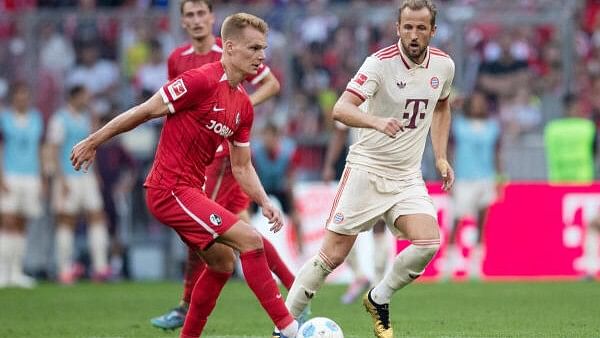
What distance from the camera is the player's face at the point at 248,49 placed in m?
8.24

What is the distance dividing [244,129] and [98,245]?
31.8 feet

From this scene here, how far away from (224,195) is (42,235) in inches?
368

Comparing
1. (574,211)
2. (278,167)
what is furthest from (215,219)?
(574,211)

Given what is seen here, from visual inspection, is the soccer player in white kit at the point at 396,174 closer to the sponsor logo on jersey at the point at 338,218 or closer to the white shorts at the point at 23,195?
the sponsor logo on jersey at the point at 338,218

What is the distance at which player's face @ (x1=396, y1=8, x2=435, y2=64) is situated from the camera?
8641 millimetres

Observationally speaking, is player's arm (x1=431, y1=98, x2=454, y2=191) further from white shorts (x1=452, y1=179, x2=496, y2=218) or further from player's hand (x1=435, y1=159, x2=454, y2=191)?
white shorts (x1=452, y1=179, x2=496, y2=218)

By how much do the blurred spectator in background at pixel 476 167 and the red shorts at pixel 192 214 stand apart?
9.81 m

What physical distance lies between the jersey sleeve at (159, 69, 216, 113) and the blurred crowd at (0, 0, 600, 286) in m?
10.2

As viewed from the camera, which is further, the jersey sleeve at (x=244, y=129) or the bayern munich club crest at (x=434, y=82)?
the bayern munich club crest at (x=434, y=82)

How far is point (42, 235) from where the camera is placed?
19.2 m

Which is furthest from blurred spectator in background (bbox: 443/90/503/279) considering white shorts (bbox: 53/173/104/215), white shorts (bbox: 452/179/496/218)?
white shorts (bbox: 53/173/104/215)

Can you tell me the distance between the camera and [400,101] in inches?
348

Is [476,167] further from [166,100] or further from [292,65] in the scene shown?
[166,100]

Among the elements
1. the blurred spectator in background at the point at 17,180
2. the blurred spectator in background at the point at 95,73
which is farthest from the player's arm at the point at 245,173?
the blurred spectator in background at the point at 95,73
